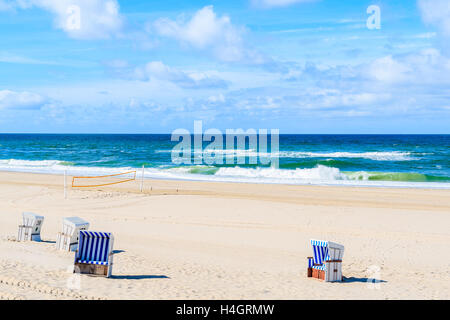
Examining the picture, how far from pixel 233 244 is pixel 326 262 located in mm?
3546

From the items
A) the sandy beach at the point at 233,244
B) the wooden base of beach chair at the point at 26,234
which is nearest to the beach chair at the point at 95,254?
the sandy beach at the point at 233,244

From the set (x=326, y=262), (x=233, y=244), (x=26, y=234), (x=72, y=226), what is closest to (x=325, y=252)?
(x=326, y=262)

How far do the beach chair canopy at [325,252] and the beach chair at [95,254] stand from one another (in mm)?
3812

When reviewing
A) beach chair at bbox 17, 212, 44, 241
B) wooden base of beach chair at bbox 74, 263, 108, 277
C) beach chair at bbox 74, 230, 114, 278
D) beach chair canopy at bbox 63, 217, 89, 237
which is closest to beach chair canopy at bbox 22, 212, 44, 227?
beach chair at bbox 17, 212, 44, 241

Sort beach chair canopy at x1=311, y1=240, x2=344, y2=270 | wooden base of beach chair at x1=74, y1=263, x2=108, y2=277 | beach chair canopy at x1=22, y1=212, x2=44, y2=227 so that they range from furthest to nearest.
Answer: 1. beach chair canopy at x1=22, y1=212, x2=44, y2=227
2. beach chair canopy at x1=311, y1=240, x2=344, y2=270
3. wooden base of beach chair at x1=74, y1=263, x2=108, y2=277

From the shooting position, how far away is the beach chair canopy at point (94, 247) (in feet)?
26.0

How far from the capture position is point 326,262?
827cm

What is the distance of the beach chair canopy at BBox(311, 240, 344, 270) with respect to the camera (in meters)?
8.41

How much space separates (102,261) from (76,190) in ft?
45.3

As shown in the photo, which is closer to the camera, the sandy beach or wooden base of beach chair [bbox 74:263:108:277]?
the sandy beach

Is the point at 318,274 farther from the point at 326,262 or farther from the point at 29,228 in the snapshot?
the point at 29,228

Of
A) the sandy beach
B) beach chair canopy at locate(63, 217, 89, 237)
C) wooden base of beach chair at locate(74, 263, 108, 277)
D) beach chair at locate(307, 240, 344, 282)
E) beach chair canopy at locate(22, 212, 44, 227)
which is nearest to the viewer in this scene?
the sandy beach

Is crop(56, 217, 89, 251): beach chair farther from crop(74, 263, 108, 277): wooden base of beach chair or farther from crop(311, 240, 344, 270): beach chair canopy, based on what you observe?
crop(311, 240, 344, 270): beach chair canopy
